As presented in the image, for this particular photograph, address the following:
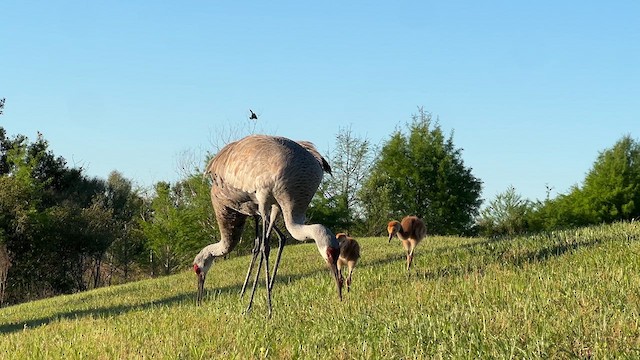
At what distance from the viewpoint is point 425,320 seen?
5.99 meters

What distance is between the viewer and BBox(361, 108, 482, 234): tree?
5094cm

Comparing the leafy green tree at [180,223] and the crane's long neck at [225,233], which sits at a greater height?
the leafy green tree at [180,223]

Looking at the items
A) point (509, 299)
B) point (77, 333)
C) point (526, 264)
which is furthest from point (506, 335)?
point (77, 333)

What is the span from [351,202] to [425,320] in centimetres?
4857

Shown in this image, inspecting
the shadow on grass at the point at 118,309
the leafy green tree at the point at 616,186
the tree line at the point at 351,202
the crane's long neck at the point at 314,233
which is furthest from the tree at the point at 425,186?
the crane's long neck at the point at 314,233

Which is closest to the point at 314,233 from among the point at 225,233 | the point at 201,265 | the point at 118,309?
the point at 225,233

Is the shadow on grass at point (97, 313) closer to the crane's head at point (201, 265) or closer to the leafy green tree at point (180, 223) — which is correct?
the crane's head at point (201, 265)

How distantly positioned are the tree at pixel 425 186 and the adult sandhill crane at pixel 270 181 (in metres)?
41.5

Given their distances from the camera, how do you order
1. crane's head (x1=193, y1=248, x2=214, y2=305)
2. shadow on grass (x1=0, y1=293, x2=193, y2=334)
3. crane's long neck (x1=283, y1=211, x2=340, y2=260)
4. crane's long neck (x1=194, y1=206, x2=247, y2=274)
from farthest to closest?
shadow on grass (x1=0, y1=293, x2=193, y2=334) → crane's head (x1=193, y1=248, x2=214, y2=305) → crane's long neck (x1=194, y1=206, x2=247, y2=274) → crane's long neck (x1=283, y1=211, x2=340, y2=260)

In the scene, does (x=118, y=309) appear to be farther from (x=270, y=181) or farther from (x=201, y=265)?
(x=270, y=181)

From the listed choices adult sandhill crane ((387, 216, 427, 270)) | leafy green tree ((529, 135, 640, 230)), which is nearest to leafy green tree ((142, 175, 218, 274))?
leafy green tree ((529, 135, 640, 230))

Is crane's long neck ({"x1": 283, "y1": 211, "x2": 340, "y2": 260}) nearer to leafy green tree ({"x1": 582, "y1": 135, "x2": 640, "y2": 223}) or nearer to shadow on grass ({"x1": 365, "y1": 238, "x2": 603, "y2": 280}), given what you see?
shadow on grass ({"x1": 365, "y1": 238, "x2": 603, "y2": 280})

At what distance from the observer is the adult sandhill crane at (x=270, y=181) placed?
27.1 feet

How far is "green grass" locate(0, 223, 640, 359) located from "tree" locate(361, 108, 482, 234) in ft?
132
